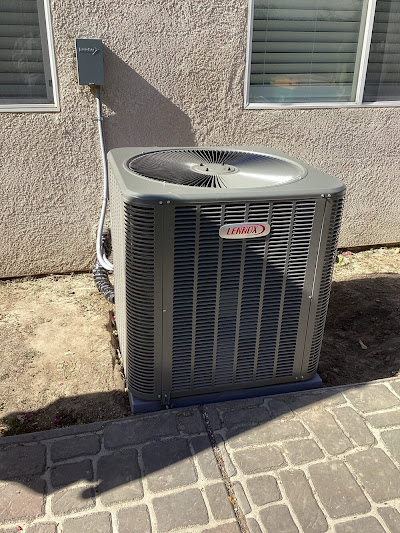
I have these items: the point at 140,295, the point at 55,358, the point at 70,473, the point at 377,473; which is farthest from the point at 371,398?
the point at 55,358

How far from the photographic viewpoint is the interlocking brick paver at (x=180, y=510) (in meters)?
2.04

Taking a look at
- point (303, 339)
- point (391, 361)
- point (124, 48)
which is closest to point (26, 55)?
point (124, 48)

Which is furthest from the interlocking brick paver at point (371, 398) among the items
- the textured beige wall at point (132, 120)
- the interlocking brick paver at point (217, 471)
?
the textured beige wall at point (132, 120)

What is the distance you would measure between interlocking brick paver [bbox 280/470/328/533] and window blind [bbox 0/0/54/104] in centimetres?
340

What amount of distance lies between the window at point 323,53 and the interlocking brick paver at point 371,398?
2676mm

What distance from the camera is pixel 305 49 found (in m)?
4.39

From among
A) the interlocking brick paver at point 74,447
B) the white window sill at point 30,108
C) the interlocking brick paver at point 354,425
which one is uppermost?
the white window sill at point 30,108

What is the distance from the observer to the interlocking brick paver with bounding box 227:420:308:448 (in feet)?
8.11

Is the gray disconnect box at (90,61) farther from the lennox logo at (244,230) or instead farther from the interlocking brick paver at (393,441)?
the interlocking brick paver at (393,441)

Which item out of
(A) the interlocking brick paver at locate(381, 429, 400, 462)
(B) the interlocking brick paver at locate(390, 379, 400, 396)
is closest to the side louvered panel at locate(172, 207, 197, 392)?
(A) the interlocking brick paver at locate(381, 429, 400, 462)

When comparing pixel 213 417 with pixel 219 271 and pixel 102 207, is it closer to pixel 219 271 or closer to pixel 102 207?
A: pixel 219 271

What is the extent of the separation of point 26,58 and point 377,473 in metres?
3.86

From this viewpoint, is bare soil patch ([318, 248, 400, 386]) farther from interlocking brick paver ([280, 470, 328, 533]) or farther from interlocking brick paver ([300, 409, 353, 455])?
interlocking brick paver ([280, 470, 328, 533])

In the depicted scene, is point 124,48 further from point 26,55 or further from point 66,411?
point 66,411
